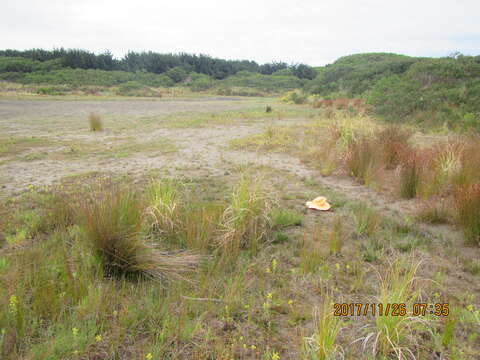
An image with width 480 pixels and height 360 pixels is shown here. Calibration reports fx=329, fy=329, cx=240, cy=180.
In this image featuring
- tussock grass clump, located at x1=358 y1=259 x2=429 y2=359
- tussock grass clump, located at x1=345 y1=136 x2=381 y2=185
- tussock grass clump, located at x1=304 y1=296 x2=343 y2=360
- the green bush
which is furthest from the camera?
the green bush

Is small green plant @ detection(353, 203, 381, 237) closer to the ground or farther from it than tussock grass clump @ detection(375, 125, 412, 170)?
closer to the ground

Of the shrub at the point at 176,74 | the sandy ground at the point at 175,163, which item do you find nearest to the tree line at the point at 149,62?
the shrub at the point at 176,74

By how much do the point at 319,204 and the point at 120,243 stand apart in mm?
2745

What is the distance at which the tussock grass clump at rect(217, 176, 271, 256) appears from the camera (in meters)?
3.24

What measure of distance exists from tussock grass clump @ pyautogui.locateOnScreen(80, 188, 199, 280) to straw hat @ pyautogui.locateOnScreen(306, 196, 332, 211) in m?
2.18

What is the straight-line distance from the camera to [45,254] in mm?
2850

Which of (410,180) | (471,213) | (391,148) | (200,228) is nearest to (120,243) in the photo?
(200,228)

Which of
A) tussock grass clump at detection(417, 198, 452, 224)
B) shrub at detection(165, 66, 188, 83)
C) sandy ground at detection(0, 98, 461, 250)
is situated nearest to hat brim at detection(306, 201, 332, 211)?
sandy ground at detection(0, 98, 461, 250)

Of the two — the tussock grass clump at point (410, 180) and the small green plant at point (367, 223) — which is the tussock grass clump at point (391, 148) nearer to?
the tussock grass clump at point (410, 180)

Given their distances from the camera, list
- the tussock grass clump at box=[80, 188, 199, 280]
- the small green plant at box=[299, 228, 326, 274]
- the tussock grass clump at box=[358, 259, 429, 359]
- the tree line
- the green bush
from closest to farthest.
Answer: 1. the tussock grass clump at box=[358, 259, 429, 359]
2. the tussock grass clump at box=[80, 188, 199, 280]
3. the small green plant at box=[299, 228, 326, 274]
4. the green bush
5. the tree line

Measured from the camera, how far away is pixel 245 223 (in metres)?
3.43

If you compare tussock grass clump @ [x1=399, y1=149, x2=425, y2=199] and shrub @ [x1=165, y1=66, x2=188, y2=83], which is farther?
shrub @ [x1=165, y1=66, x2=188, y2=83]
